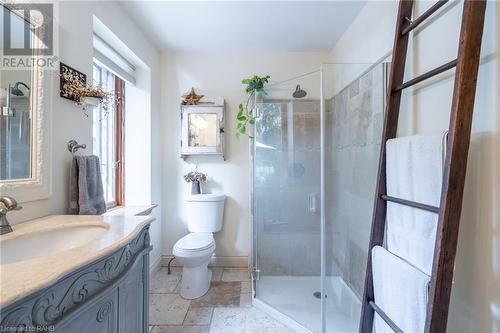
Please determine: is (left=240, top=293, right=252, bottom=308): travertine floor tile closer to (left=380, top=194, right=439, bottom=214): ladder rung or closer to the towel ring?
(left=380, top=194, right=439, bottom=214): ladder rung

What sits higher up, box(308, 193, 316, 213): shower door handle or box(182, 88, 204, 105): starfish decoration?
box(182, 88, 204, 105): starfish decoration

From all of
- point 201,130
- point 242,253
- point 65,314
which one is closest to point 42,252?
point 65,314

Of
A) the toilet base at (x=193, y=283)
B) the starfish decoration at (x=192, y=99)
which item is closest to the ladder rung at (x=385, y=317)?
the toilet base at (x=193, y=283)

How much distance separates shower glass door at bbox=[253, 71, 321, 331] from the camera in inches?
88.7

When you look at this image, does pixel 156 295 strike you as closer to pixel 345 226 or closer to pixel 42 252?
pixel 42 252

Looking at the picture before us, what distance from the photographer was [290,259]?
2.47 metres

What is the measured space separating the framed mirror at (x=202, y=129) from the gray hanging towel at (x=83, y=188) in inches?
50.1

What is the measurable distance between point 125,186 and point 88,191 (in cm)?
112

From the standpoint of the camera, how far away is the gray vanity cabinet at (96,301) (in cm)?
60

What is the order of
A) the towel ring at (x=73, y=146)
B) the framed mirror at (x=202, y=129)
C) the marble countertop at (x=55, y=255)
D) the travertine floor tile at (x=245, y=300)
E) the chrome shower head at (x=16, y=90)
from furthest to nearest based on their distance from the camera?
the framed mirror at (x=202, y=129), the travertine floor tile at (x=245, y=300), the towel ring at (x=73, y=146), the chrome shower head at (x=16, y=90), the marble countertop at (x=55, y=255)

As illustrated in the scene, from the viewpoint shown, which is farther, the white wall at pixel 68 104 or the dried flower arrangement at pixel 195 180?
the dried flower arrangement at pixel 195 180

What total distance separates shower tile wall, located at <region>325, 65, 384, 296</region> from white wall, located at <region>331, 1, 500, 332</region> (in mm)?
525

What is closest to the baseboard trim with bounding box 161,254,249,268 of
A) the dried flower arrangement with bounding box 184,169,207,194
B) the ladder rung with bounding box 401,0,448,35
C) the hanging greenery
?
the dried flower arrangement with bounding box 184,169,207,194

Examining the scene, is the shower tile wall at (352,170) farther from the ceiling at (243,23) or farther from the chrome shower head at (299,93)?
the ceiling at (243,23)
